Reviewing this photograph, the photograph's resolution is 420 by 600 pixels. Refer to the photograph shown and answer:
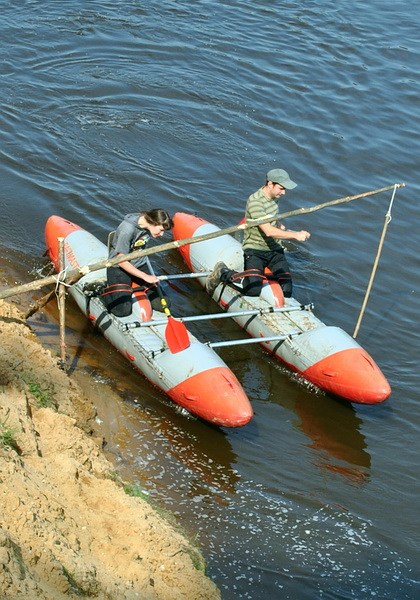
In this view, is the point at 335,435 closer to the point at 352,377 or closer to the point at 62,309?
the point at 352,377

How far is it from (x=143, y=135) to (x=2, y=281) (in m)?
5.59

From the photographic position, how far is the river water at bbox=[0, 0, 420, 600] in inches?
325

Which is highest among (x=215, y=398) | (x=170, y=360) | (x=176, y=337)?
(x=176, y=337)

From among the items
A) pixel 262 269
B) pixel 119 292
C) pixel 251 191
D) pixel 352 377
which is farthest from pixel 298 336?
pixel 251 191

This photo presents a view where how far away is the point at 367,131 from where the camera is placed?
17.3 metres

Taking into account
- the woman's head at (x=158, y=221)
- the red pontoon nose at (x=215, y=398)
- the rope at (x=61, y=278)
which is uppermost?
the woman's head at (x=158, y=221)

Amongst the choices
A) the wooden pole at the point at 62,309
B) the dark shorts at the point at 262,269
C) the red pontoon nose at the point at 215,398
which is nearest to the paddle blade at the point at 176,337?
the red pontoon nose at the point at 215,398

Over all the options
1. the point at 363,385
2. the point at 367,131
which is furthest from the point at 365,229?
the point at 363,385

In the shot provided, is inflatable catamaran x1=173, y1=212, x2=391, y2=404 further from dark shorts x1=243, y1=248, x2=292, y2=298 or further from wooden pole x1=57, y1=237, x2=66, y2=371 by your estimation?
wooden pole x1=57, y1=237, x2=66, y2=371

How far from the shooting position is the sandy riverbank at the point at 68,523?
5617 millimetres

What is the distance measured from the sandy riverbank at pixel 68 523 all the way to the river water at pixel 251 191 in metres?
0.83

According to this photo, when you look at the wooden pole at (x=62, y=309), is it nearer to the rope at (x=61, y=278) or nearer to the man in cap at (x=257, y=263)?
the rope at (x=61, y=278)

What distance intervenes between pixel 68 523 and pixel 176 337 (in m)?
3.60

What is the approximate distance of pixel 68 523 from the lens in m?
6.23
